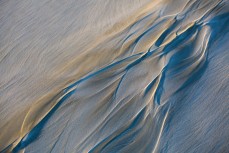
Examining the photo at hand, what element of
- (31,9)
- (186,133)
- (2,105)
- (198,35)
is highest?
(31,9)

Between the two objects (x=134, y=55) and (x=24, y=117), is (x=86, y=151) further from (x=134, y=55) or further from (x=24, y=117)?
(x=134, y=55)

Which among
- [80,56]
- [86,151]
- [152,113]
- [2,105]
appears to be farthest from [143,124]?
[2,105]

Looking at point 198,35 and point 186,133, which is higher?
point 198,35

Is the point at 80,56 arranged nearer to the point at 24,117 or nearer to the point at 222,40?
the point at 24,117

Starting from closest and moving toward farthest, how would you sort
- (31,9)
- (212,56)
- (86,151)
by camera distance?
(86,151) → (212,56) → (31,9)

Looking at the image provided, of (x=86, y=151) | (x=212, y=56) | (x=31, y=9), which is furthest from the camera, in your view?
(x=31, y=9)

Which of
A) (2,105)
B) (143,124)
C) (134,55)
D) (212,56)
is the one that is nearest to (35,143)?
(2,105)

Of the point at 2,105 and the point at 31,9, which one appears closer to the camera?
the point at 2,105
